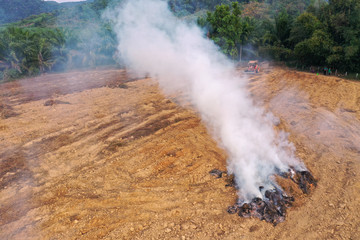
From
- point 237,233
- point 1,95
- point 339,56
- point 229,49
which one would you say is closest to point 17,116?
point 1,95

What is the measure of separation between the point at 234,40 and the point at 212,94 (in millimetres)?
16328

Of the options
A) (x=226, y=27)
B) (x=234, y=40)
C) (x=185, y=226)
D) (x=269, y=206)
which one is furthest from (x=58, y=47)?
(x=269, y=206)

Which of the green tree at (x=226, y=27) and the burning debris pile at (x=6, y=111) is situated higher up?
the green tree at (x=226, y=27)

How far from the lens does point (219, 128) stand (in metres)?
9.48

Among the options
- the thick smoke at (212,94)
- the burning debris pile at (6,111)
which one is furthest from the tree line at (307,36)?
the burning debris pile at (6,111)

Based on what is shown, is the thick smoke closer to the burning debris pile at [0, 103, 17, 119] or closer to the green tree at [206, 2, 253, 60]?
the green tree at [206, 2, 253, 60]

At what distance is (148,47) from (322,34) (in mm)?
13902

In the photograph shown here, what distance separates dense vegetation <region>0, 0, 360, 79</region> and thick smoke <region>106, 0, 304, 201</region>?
3.37 meters

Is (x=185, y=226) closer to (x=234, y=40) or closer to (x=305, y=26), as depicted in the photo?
(x=305, y=26)

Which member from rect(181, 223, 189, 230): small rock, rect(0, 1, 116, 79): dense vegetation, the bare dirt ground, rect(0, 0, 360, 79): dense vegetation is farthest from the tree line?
rect(181, 223, 189, 230): small rock

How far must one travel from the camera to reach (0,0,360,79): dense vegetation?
1772 centimetres

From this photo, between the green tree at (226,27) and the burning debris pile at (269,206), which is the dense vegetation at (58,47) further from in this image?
the burning debris pile at (269,206)

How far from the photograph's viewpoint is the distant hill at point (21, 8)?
48.1m

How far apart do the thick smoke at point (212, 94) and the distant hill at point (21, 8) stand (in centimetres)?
3871
